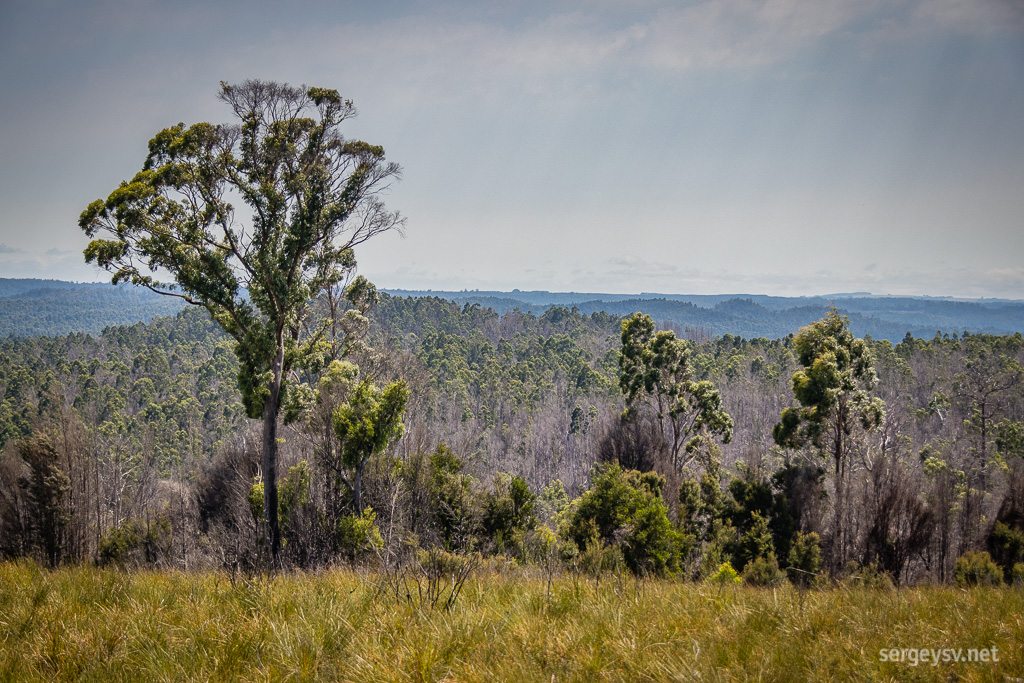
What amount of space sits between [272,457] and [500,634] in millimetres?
11959

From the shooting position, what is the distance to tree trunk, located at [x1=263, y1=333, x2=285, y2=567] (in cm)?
1304

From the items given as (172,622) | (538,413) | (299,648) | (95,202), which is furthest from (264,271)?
(538,413)

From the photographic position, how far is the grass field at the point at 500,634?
2643 mm

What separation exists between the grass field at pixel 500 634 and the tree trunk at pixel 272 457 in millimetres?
9467

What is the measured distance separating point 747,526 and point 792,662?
17409mm

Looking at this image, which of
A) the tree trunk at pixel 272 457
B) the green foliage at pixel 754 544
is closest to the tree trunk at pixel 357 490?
the tree trunk at pixel 272 457

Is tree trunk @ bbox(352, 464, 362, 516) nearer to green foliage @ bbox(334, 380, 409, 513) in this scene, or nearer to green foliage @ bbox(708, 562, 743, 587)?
green foliage @ bbox(334, 380, 409, 513)

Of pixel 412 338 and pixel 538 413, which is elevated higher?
pixel 412 338

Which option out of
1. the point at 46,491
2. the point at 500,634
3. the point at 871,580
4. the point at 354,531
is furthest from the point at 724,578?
the point at 46,491

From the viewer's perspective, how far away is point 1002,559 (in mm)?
15375

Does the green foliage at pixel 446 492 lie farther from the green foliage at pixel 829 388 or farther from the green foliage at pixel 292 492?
the green foliage at pixel 829 388

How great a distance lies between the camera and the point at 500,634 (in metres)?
3.00

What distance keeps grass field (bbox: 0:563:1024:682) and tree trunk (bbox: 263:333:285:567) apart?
31.1ft

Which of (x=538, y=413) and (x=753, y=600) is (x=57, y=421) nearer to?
(x=753, y=600)
